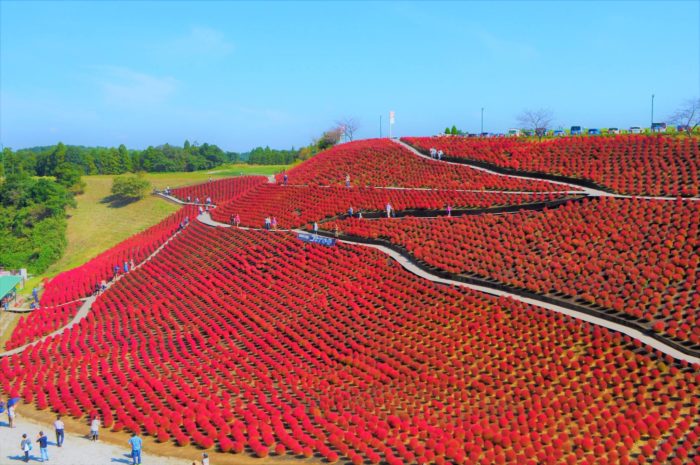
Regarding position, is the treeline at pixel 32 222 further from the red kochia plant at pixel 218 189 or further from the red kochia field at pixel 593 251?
the red kochia field at pixel 593 251

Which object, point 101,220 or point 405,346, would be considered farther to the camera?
A: point 101,220

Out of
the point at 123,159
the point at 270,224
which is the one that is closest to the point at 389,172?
the point at 270,224

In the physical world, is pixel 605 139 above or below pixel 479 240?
above

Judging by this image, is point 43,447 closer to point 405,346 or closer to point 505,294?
point 405,346

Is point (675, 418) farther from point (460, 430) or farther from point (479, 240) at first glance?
point (479, 240)

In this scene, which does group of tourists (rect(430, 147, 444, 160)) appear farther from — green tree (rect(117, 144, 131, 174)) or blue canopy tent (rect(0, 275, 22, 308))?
green tree (rect(117, 144, 131, 174))

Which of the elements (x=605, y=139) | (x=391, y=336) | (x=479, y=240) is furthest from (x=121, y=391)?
(x=605, y=139)
